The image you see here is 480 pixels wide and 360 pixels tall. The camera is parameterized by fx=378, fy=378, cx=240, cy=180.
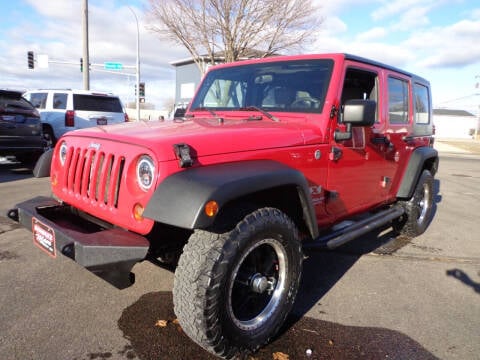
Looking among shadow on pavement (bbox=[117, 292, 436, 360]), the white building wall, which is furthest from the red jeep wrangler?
the white building wall

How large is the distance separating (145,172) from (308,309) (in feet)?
5.53

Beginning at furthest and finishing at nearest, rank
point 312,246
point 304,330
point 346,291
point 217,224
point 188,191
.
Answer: point 346,291
point 312,246
point 304,330
point 217,224
point 188,191

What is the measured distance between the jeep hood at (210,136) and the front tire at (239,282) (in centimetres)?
46

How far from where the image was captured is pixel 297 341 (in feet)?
8.25

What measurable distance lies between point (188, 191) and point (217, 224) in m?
0.30

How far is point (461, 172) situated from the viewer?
40.8 feet

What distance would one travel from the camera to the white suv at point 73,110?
409 inches

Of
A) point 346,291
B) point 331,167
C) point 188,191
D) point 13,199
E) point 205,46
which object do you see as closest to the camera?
point 188,191

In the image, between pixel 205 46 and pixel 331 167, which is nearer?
pixel 331 167

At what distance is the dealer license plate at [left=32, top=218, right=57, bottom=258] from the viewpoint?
7.57 ft

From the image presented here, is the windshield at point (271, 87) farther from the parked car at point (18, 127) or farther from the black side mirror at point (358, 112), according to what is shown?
the parked car at point (18, 127)

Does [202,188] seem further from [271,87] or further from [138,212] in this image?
[271,87]

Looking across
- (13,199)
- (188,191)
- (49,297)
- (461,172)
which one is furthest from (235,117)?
(461,172)

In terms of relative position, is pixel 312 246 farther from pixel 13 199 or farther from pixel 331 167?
pixel 13 199
